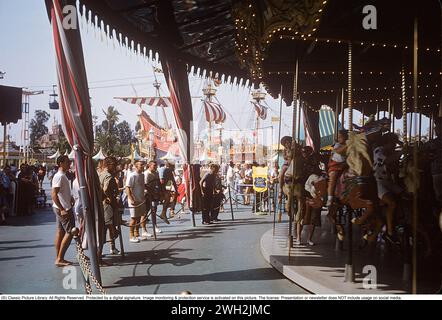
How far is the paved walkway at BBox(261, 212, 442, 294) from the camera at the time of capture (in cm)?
531

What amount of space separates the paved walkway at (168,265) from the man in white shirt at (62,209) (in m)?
0.35

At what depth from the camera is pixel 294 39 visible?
7.88m

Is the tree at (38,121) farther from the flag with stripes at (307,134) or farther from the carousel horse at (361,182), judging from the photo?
the flag with stripes at (307,134)

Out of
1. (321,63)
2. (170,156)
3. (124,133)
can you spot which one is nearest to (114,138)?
(124,133)

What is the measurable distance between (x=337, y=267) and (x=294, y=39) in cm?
390

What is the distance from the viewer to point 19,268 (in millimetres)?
6824

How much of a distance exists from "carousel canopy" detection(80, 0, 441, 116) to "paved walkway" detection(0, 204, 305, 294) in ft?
11.5

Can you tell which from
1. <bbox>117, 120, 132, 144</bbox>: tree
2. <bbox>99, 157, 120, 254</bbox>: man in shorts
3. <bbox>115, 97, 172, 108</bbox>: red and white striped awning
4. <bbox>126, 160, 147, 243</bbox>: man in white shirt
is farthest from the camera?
<bbox>117, 120, 132, 144</bbox>: tree

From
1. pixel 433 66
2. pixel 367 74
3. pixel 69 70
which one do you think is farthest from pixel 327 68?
pixel 69 70

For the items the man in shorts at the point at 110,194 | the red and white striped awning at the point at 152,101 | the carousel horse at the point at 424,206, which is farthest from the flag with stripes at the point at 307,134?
the carousel horse at the point at 424,206

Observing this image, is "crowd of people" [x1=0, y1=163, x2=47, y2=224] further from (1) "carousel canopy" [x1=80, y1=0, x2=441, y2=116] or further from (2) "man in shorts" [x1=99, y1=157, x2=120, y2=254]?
(2) "man in shorts" [x1=99, y1=157, x2=120, y2=254]

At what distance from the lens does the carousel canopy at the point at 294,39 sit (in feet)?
20.6

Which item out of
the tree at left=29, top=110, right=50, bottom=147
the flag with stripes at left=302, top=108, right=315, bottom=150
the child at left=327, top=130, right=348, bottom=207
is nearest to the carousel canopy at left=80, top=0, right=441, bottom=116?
the flag with stripes at left=302, top=108, right=315, bottom=150

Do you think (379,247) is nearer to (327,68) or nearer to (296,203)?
(296,203)
